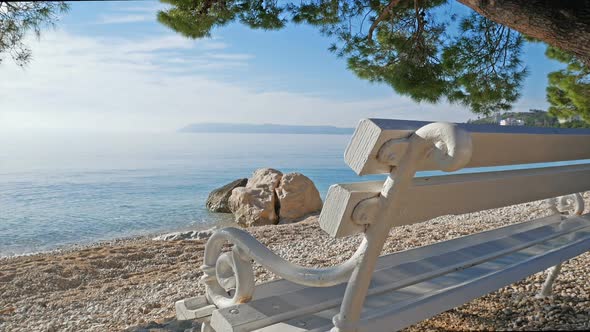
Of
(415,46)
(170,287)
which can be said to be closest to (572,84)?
(415,46)

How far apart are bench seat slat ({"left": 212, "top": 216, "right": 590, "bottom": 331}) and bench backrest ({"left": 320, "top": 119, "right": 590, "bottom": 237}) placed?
15.0 inches

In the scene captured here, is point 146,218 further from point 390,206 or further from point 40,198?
point 390,206

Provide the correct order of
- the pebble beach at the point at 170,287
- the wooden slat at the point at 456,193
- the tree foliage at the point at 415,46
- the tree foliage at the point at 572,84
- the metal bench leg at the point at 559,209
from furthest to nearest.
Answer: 1. the tree foliage at the point at 572,84
2. the tree foliage at the point at 415,46
3. the metal bench leg at the point at 559,209
4. the pebble beach at the point at 170,287
5. the wooden slat at the point at 456,193

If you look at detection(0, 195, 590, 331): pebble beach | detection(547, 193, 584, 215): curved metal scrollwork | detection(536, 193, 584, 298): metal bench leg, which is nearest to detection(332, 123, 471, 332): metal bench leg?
detection(0, 195, 590, 331): pebble beach

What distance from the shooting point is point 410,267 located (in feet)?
6.46

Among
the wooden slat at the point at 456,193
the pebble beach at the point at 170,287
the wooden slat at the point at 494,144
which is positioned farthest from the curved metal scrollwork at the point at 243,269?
the pebble beach at the point at 170,287

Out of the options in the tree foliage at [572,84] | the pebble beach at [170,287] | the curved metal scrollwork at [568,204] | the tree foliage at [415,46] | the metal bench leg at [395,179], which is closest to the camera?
the metal bench leg at [395,179]

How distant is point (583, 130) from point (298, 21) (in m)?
5.16

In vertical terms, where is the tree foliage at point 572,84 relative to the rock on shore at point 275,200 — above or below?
above

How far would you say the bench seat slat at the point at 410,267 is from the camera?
4.86 feet

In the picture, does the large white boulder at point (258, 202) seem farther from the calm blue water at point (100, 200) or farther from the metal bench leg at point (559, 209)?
the metal bench leg at point (559, 209)

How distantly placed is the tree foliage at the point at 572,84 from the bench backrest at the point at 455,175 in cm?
815

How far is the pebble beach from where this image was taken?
2549 mm

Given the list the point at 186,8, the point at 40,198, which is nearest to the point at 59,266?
the point at 186,8
